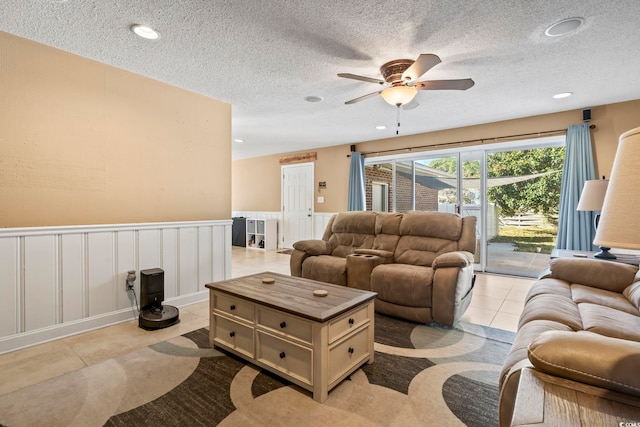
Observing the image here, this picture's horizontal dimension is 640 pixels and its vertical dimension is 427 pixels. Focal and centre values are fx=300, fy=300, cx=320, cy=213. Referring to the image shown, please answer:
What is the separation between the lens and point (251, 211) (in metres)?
8.10

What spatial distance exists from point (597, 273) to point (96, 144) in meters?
4.21

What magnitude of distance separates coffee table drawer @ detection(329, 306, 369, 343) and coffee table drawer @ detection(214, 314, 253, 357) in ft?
1.97

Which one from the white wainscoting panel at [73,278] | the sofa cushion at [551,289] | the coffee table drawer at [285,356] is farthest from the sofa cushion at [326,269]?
the white wainscoting panel at [73,278]

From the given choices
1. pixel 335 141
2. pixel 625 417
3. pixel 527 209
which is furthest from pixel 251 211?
pixel 625 417

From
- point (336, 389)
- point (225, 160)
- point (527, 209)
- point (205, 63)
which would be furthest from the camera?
point (527, 209)

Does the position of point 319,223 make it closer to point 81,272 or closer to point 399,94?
point 399,94

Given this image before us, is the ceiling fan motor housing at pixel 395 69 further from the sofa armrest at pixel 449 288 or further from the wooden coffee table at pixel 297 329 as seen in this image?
the wooden coffee table at pixel 297 329

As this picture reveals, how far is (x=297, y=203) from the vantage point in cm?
708

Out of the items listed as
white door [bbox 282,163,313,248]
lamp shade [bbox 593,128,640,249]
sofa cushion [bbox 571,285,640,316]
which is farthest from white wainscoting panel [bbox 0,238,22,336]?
white door [bbox 282,163,313,248]

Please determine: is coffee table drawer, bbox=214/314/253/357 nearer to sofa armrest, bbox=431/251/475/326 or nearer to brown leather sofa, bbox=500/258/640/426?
brown leather sofa, bbox=500/258/640/426

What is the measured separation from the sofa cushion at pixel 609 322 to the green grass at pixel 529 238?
A: 10.6 feet

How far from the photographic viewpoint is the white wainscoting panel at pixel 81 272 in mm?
2252

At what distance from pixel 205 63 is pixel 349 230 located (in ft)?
8.15

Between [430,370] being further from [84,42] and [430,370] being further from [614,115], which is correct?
[614,115]
